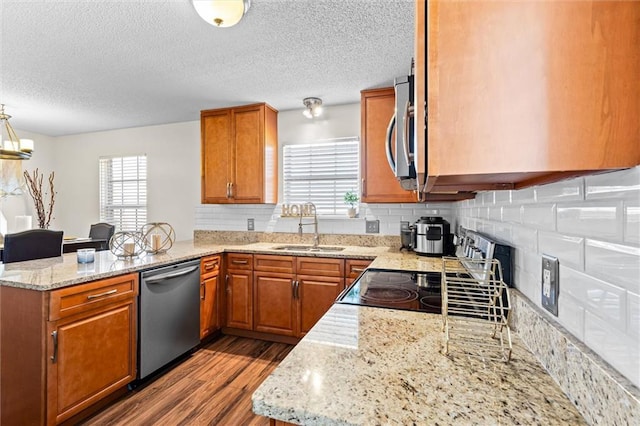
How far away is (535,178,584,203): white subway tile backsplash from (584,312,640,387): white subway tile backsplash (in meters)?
0.23

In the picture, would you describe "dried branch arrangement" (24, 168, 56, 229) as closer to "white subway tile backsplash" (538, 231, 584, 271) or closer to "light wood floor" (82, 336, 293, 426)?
"light wood floor" (82, 336, 293, 426)

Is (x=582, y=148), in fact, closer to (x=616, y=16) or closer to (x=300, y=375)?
(x=616, y=16)

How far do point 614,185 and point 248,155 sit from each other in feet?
9.92

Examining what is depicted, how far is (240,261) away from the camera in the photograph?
9.57 ft

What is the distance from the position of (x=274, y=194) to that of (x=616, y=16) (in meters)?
3.08

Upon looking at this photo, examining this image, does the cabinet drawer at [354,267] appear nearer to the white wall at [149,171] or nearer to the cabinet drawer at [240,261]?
the cabinet drawer at [240,261]

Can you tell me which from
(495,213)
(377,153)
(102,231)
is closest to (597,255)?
(495,213)

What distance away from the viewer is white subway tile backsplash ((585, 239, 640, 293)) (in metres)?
0.46

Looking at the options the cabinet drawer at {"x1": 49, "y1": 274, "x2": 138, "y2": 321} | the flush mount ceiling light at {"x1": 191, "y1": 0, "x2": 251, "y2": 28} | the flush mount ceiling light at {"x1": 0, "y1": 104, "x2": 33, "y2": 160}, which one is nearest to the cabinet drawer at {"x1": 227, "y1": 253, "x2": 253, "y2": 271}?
the cabinet drawer at {"x1": 49, "y1": 274, "x2": 138, "y2": 321}

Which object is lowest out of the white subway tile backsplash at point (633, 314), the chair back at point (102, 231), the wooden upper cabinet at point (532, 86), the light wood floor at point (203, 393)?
the light wood floor at point (203, 393)

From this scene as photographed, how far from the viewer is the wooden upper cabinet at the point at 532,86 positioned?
476 millimetres

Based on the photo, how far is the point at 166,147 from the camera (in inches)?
157

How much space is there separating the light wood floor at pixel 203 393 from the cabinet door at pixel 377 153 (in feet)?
5.47

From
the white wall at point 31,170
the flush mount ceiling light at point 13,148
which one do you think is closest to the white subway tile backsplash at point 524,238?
the flush mount ceiling light at point 13,148
